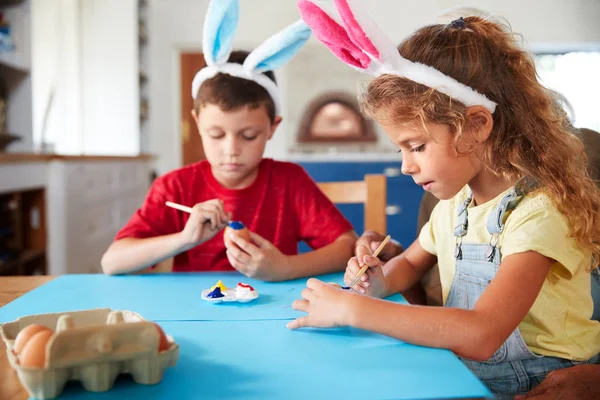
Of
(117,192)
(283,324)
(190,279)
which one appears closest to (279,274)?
(190,279)

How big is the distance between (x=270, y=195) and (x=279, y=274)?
0.45 metres

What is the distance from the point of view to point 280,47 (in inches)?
46.0

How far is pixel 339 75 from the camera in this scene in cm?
508

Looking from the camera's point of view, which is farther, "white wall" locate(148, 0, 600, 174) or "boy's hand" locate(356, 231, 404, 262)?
"white wall" locate(148, 0, 600, 174)

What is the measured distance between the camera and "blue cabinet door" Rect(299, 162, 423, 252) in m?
4.73

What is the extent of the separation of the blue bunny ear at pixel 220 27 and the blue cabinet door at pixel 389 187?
11.4 ft

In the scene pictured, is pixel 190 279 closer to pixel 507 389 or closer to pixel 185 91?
pixel 507 389

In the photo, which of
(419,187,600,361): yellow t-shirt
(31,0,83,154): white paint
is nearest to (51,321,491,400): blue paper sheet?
(419,187,600,361): yellow t-shirt

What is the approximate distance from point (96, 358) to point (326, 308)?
28cm

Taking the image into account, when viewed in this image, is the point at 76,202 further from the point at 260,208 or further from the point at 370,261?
the point at 370,261

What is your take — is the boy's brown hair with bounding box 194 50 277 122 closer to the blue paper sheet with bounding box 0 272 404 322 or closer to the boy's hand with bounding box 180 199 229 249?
the boy's hand with bounding box 180 199 229 249

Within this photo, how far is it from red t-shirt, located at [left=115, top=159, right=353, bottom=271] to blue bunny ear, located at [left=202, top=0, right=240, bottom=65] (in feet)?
1.04

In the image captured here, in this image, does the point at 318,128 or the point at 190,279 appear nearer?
the point at 190,279

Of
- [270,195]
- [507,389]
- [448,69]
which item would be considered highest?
[448,69]
